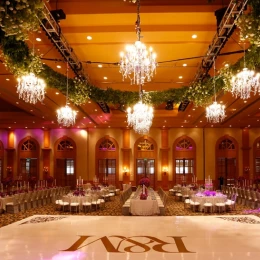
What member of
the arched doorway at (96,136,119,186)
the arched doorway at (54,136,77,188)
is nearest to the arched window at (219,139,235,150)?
the arched doorway at (96,136,119,186)

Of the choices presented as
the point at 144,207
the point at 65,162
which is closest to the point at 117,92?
the point at 144,207

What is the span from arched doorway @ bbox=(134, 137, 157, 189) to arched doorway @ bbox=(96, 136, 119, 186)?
1375 mm

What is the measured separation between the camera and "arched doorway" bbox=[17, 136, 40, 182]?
83.4ft

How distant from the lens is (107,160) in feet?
83.0

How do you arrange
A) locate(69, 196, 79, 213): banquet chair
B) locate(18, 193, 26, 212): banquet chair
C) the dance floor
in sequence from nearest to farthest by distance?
1. the dance floor
2. locate(69, 196, 79, 213): banquet chair
3. locate(18, 193, 26, 212): banquet chair

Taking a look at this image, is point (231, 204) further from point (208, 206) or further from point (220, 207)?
point (208, 206)

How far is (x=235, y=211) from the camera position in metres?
A: 13.3

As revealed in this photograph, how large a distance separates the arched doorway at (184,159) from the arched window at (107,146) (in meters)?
4.06

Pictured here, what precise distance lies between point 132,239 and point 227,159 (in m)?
18.7

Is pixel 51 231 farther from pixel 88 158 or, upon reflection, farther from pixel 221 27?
pixel 88 158

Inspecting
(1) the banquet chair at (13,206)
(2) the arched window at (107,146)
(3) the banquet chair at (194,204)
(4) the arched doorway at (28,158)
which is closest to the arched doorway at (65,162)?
(4) the arched doorway at (28,158)

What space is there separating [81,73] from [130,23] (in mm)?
3661

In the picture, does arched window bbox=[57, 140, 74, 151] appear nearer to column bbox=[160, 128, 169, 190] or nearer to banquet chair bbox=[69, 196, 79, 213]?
column bbox=[160, 128, 169, 190]

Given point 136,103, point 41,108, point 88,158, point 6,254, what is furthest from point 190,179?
point 6,254
